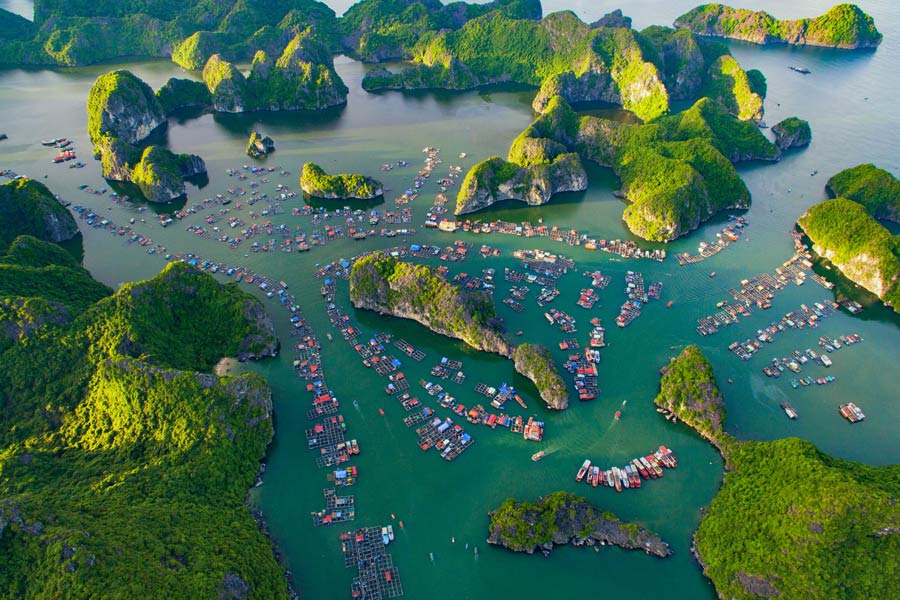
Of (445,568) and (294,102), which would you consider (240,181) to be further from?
(445,568)

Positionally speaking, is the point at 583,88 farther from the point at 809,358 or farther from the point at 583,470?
the point at 583,470

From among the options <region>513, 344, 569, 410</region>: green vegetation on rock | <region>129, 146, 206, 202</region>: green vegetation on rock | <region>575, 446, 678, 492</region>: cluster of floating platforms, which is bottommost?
<region>575, 446, 678, 492</region>: cluster of floating platforms

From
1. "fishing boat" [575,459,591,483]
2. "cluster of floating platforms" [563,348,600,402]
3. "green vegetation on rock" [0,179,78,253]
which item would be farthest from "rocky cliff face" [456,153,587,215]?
"green vegetation on rock" [0,179,78,253]

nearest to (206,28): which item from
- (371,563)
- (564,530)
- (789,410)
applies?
(371,563)

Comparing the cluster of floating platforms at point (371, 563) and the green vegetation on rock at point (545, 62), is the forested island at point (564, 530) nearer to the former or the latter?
the cluster of floating platforms at point (371, 563)

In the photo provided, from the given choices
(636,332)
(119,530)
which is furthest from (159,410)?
(636,332)

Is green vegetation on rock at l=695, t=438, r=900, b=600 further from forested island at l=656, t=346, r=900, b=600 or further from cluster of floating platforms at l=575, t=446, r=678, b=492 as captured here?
cluster of floating platforms at l=575, t=446, r=678, b=492
